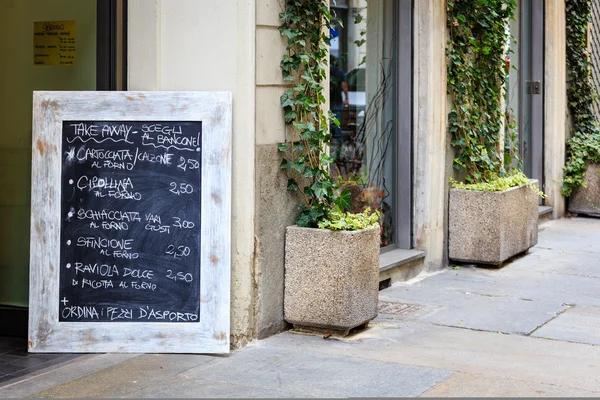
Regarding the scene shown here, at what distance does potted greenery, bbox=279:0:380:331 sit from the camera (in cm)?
622

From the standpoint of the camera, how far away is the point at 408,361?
571 cm

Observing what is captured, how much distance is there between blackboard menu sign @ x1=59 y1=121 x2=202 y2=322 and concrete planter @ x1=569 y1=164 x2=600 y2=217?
26.9ft

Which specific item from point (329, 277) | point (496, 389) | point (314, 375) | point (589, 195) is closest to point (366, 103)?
point (329, 277)

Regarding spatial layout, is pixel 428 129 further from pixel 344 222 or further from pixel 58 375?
pixel 58 375

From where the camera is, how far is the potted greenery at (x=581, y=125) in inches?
503

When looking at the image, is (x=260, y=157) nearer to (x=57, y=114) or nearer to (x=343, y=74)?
(x=57, y=114)

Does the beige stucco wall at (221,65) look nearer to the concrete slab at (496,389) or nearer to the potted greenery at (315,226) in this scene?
the potted greenery at (315,226)

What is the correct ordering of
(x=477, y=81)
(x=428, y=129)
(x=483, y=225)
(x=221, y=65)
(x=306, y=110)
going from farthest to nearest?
1. (x=477, y=81)
2. (x=483, y=225)
3. (x=428, y=129)
4. (x=306, y=110)
5. (x=221, y=65)

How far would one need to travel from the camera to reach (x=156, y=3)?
6.12m

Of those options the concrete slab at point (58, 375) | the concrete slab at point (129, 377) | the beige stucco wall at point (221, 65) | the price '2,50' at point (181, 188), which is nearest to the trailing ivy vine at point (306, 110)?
the beige stucco wall at point (221, 65)

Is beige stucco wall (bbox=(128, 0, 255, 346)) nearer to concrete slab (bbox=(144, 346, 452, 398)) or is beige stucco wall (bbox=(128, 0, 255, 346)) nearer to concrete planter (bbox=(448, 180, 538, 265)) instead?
concrete slab (bbox=(144, 346, 452, 398))

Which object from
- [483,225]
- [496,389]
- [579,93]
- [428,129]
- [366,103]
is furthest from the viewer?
[579,93]

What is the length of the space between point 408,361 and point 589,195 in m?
7.86

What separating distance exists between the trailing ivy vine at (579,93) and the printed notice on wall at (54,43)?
811 cm
